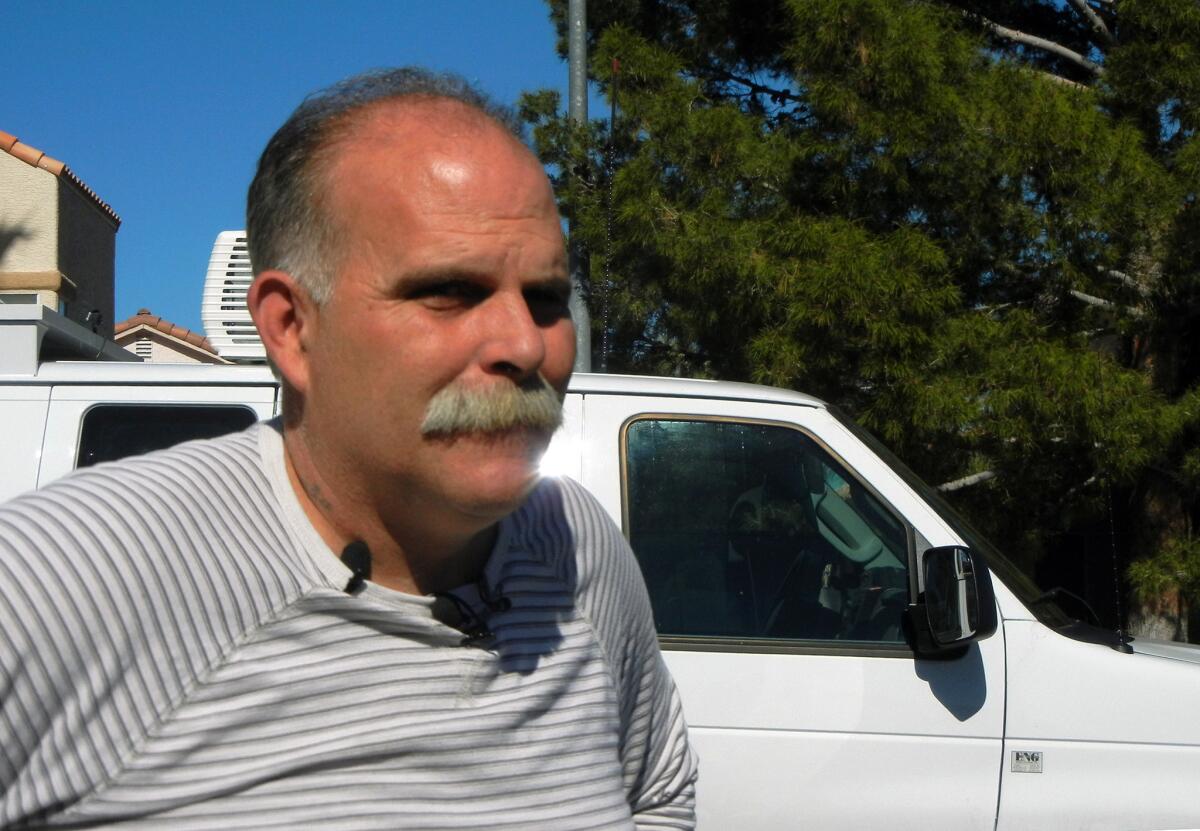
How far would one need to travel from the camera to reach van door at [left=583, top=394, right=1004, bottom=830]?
10.6 ft

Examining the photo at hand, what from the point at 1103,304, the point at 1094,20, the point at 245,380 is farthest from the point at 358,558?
the point at 1094,20

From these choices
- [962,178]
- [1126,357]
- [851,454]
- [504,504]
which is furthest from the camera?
[1126,357]

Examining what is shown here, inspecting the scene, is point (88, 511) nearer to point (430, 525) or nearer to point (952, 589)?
point (430, 525)

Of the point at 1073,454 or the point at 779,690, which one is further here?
the point at 1073,454

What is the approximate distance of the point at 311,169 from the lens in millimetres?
1386

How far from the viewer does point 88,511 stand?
3.95 ft

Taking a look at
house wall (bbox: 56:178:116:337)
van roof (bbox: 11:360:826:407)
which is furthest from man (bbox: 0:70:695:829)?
house wall (bbox: 56:178:116:337)

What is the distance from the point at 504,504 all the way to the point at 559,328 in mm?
219

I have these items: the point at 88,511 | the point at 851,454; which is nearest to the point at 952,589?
the point at 851,454

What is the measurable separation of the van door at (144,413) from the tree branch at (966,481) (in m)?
3.90

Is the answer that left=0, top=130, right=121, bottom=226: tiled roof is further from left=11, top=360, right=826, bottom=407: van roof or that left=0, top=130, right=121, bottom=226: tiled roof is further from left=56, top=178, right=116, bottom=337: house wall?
left=11, top=360, right=826, bottom=407: van roof

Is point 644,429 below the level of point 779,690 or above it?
above

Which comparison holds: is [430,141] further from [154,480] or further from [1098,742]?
[1098,742]

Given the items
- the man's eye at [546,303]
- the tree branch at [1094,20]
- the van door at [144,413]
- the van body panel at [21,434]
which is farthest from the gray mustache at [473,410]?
the tree branch at [1094,20]
